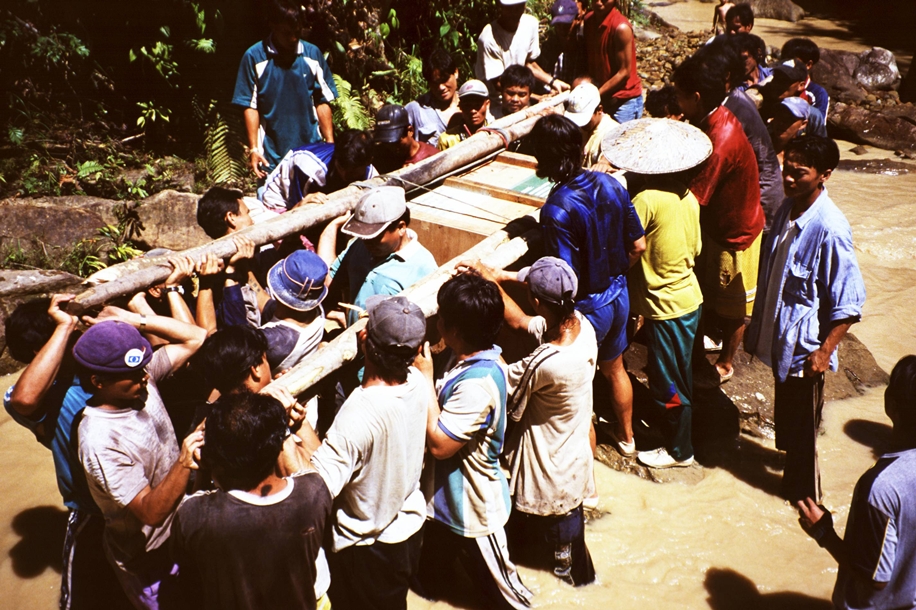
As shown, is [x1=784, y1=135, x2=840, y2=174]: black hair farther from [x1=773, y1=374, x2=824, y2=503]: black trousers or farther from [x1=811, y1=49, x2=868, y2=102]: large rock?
[x1=811, y1=49, x2=868, y2=102]: large rock

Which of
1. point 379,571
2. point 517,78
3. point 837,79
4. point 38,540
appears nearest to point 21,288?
point 38,540

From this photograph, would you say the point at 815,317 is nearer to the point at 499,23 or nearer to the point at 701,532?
the point at 701,532

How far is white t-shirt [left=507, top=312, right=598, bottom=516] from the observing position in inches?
130

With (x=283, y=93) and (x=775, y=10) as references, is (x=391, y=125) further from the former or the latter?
(x=775, y=10)

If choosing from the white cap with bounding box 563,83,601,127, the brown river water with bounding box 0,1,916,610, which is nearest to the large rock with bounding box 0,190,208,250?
the brown river water with bounding box 0,1,916,610

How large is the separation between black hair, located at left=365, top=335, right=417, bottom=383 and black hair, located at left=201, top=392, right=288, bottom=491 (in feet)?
1.50

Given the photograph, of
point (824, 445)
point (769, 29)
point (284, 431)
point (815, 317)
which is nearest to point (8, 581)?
point (284, 431)

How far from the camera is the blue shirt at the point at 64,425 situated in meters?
3.00

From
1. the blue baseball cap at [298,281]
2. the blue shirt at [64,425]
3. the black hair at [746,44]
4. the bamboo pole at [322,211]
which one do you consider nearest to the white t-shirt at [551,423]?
the blue baseball cap at [298,281]

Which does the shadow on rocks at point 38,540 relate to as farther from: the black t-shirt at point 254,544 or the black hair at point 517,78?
the black hair at point 517,78

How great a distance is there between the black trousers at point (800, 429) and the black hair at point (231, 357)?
10.1 ft

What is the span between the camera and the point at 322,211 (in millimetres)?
4215

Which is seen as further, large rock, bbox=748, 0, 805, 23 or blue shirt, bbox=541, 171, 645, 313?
large rock, bbox=748, 0, 805, 23

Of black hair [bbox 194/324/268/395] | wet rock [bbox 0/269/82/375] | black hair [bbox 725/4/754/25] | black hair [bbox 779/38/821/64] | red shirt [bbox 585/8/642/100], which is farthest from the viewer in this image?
black hair [bbox 725/4/754/25]
